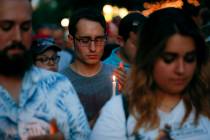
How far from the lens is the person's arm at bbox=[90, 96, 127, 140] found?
3.78 meters

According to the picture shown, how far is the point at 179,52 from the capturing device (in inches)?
149

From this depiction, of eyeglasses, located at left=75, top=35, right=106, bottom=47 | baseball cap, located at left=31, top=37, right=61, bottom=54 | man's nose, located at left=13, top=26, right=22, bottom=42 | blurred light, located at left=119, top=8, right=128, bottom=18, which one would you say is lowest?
blurred light, located at left=119, top=8, right=128, bottom=18

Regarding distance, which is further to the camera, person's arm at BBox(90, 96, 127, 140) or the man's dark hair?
the man's dark hair

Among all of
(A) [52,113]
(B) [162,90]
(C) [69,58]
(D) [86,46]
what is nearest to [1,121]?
(A) [52,113]

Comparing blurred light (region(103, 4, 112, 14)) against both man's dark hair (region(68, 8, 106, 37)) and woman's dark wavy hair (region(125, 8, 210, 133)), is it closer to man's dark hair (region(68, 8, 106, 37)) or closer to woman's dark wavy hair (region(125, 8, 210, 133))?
man's dark hair (region(68, 8, 106, 37))

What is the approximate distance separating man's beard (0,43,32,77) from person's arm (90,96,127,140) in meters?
0.56

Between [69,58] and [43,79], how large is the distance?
4.83 m

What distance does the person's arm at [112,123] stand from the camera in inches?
149

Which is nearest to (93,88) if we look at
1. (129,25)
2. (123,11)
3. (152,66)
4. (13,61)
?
(129,25)

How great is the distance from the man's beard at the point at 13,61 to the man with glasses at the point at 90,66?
172 centimetres

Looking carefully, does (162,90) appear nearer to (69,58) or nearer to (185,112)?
(185,112)

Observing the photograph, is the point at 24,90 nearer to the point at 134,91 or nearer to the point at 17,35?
the point at 17,35

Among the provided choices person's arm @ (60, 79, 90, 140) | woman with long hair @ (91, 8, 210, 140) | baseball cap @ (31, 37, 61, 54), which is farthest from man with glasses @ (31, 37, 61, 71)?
woman with long hair @ (91, 8, 210, 140)

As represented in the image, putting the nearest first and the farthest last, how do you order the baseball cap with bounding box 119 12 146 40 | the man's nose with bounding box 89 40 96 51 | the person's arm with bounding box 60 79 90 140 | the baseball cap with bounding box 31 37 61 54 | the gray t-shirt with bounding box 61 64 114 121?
the person's arm with bounding box 60 79 90 140, the gray t-shirt with bounding box 61 64 114 121, the man's nose with bounding box 89 40 96 51, the baseball cap with bounding box 119 12 146 40, the baseball cap with bounding box 31 37 61 54
